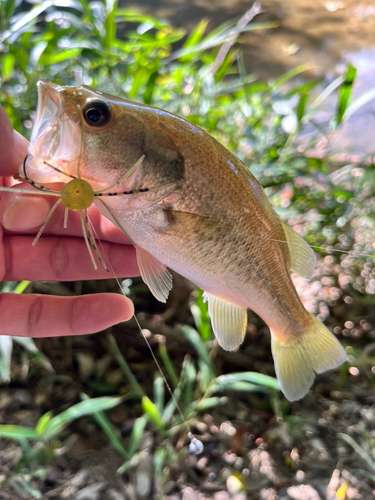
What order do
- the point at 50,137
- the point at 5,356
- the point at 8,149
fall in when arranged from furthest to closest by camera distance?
the point at 5,356 → the point at 8,149 → the point at 50,137

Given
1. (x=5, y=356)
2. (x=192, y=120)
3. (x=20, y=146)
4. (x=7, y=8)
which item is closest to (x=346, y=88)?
(x=192, y=120)

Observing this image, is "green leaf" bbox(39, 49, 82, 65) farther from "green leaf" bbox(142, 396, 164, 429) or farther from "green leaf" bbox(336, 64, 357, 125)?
"green leaf" bbox(142, 396, 164, 429)

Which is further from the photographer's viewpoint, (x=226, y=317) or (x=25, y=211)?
(x=226, y=317)

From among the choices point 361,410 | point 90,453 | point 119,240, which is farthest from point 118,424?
point 361,410

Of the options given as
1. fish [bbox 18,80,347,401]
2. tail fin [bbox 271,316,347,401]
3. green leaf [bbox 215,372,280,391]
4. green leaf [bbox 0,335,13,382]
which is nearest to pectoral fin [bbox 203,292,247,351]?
fish [bbox 18,80,347,401]

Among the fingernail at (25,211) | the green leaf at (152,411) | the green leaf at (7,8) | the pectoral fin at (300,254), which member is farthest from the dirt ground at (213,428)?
the green leaf at (7,8)

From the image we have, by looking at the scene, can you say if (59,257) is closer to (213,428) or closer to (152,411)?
(152,411)

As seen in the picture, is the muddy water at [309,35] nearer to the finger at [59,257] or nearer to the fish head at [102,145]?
the finger at [59,257]
